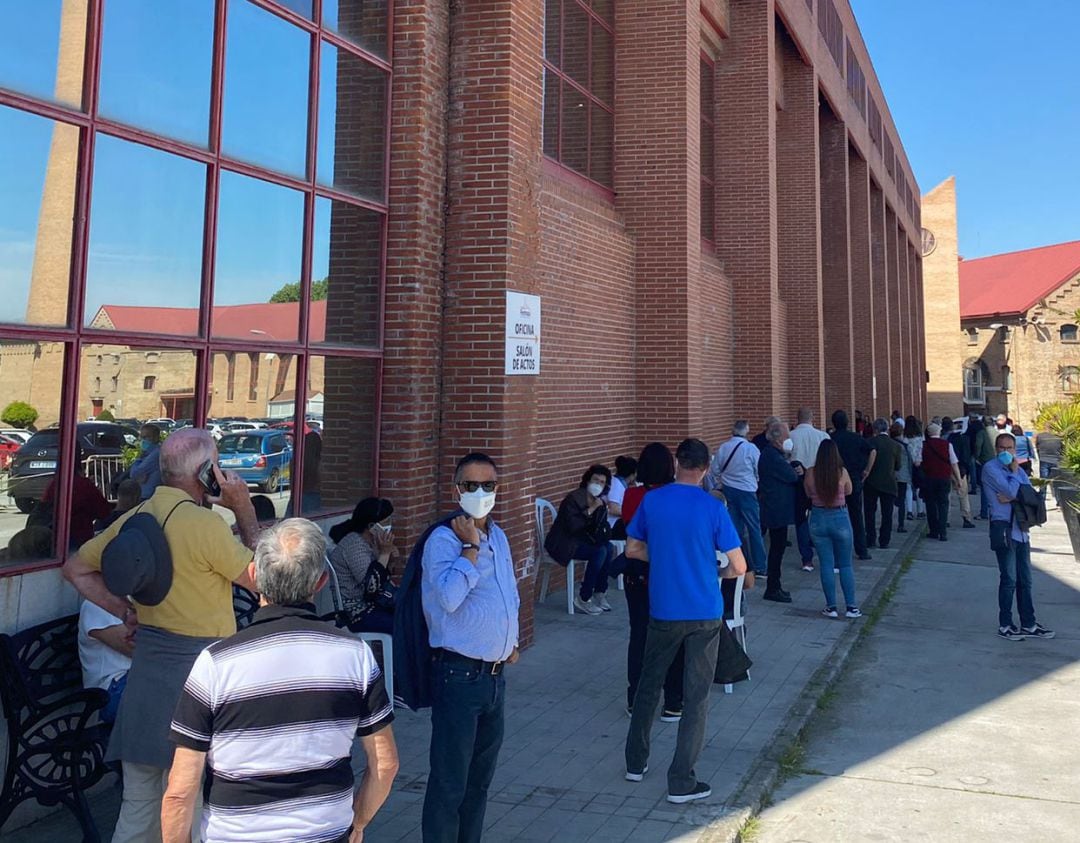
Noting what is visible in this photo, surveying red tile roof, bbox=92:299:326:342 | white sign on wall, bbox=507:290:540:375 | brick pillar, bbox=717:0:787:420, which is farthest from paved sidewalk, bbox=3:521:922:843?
brick pillar, bbox=717:0:787:420

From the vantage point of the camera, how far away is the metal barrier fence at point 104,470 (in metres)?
4.81

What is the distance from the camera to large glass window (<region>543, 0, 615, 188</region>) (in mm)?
10977

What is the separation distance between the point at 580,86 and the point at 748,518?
5722mm

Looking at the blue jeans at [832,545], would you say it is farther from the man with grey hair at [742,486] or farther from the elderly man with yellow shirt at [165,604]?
the elderly man with yellow shirt at [165,604]

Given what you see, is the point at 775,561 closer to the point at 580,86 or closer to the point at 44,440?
the point at 580,86

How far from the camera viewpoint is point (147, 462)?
506 centimetres

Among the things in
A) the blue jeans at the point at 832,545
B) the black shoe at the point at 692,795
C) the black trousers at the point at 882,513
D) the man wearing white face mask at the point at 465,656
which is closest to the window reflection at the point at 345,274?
the man wearing white face mask at the point at 465,656

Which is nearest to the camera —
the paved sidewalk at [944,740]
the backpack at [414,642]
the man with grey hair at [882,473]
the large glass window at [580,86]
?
the backpack at [414,642]

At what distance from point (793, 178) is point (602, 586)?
1305cm

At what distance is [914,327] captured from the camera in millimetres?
44062

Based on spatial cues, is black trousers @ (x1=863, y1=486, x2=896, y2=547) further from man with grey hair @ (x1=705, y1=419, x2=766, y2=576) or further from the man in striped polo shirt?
the man in striped polo shirt

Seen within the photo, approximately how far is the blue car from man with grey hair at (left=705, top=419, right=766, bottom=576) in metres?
5.66

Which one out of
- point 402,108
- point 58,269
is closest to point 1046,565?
point 402,108

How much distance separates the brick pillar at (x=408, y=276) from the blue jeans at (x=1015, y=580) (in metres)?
5.27
